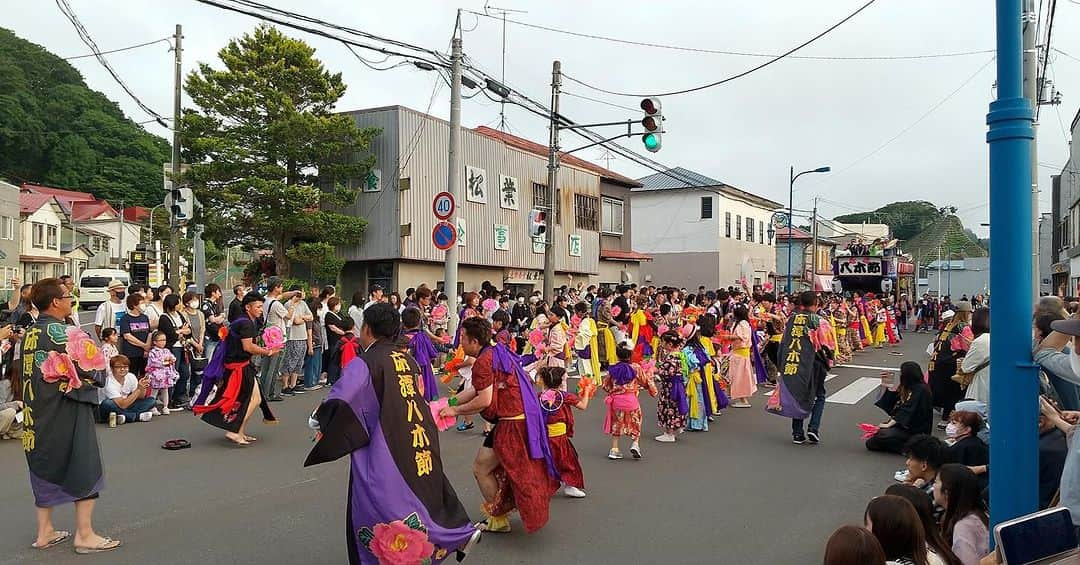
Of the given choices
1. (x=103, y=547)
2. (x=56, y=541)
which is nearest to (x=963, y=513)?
(x=103, y=547)

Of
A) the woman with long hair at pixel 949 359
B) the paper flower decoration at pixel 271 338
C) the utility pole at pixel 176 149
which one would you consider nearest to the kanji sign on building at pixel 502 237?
the utility pole at pixel 176 149

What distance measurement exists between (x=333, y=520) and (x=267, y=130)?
16354 mm

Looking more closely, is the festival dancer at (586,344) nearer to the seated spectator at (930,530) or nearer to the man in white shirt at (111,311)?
the man in white shirt at (111,311)

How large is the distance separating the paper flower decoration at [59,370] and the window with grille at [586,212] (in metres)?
26.6

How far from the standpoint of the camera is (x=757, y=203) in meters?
48.4

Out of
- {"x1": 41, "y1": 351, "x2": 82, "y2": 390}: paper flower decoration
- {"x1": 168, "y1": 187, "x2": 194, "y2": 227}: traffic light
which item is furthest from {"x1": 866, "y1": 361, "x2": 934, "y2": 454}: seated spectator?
{"x1": 168, "y1": 187, "x2": 194, "y2": 227}: traffic light

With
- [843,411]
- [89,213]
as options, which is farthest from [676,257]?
[89,213]

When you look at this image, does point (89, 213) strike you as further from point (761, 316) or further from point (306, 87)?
point (761, 316)

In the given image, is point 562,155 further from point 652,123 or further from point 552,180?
point 652,123

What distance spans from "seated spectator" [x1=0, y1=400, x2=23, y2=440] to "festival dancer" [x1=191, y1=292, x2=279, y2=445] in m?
2.17

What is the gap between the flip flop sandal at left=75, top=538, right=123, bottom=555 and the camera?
5.23m

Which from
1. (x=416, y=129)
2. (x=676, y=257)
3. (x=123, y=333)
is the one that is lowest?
(x=123, y=333)

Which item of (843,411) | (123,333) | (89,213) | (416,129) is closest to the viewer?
(123,333)

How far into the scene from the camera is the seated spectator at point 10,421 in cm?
878
